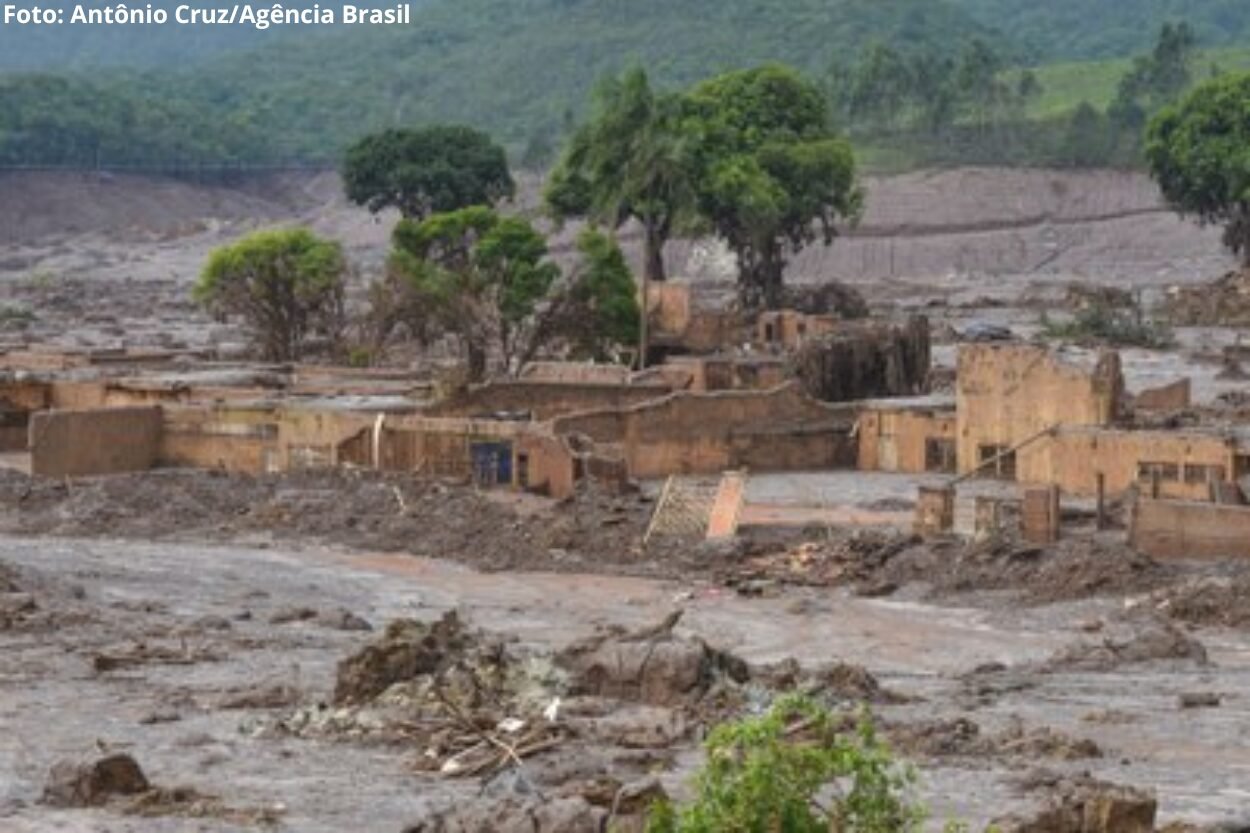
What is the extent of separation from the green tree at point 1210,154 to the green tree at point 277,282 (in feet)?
120

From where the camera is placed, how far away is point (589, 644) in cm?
3228

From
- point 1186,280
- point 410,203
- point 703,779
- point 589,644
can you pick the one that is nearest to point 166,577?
point 589,644

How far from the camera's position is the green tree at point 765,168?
87.6m

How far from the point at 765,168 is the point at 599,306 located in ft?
77.0

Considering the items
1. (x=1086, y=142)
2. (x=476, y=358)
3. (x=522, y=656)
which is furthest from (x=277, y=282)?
(x=1086, y=142)

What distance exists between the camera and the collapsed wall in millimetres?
57875

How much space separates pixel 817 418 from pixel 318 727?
78.8ft

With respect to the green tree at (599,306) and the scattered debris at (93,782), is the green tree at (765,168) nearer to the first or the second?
the green tree at (599,306)

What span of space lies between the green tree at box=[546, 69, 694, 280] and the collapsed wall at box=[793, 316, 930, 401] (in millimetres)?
16042

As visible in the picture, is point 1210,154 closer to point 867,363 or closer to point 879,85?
point 867,363

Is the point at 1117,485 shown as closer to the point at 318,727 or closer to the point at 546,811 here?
the point at 318,727

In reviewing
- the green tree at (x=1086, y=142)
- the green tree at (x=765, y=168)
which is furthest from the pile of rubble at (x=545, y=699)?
the green tree at (x=1086, y=142)

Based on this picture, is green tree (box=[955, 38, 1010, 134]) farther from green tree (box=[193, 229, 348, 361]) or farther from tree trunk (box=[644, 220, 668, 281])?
green tree (box=[193, 229, 348, 361])

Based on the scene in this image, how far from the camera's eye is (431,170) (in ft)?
332
